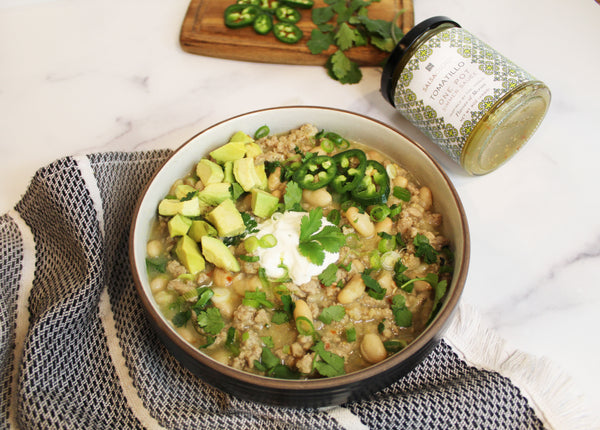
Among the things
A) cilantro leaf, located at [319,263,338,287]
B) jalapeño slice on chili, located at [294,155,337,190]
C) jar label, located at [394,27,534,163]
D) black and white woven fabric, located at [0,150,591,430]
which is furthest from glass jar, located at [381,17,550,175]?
cilantro leaf, located at [319,263,338,287]

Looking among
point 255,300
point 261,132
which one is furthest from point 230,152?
point 255,300

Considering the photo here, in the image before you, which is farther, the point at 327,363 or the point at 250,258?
the point at 250,258

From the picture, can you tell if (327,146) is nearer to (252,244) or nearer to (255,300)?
(252,244)

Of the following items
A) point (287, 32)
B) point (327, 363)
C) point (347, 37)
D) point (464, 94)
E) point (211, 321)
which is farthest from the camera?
point (287, 32)

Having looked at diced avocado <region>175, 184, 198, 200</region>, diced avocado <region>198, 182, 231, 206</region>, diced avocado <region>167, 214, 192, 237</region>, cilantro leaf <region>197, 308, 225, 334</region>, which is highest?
diced avocado <region>198, 182, 231, 206</region>

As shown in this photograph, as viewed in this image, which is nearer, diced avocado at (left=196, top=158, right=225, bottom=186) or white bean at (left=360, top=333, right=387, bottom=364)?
white bean at (left=360, top=333, right=387, bottom=364)

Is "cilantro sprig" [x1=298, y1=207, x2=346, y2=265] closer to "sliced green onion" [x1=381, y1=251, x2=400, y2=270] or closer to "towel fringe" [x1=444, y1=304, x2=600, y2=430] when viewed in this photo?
"sliced green onion" [x1=381, y1=251, x2=400, y2=270]

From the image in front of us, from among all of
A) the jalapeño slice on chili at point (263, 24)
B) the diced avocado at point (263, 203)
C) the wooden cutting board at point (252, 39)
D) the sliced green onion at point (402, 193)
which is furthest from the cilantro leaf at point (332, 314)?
the jalapeño slice on chili at point (263, 24)
